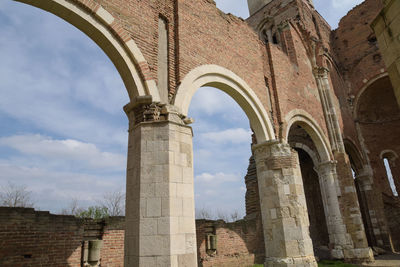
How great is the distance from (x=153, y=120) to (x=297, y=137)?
1031 centimetres

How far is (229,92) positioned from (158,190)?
4.16 metres

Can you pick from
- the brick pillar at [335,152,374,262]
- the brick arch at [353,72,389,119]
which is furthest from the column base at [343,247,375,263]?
the brick arch at [353,72,389,119]

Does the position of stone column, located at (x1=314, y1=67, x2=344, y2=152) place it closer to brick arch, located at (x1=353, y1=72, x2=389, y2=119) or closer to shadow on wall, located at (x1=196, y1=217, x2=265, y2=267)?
brick arch, located at (x1=353, y1=72, x2=389, y2=119)

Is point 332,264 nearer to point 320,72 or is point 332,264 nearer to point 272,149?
point 272,149

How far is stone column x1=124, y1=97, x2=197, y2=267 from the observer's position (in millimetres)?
4520

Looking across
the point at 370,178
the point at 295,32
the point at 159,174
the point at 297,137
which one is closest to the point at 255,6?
the point at 295,32

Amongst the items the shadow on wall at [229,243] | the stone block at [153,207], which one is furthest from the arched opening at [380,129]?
the stone block at [153,207]

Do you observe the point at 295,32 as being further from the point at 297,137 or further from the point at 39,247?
the point at 39,247

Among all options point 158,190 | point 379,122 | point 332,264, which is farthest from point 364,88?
point 158,190

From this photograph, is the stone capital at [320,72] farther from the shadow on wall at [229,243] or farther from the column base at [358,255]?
the column base at [358,255]

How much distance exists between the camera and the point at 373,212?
14.5m

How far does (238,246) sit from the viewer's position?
35.3ft

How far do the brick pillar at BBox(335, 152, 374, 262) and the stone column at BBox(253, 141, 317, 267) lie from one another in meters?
4.34

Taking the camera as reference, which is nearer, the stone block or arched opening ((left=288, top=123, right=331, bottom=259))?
the stone block
